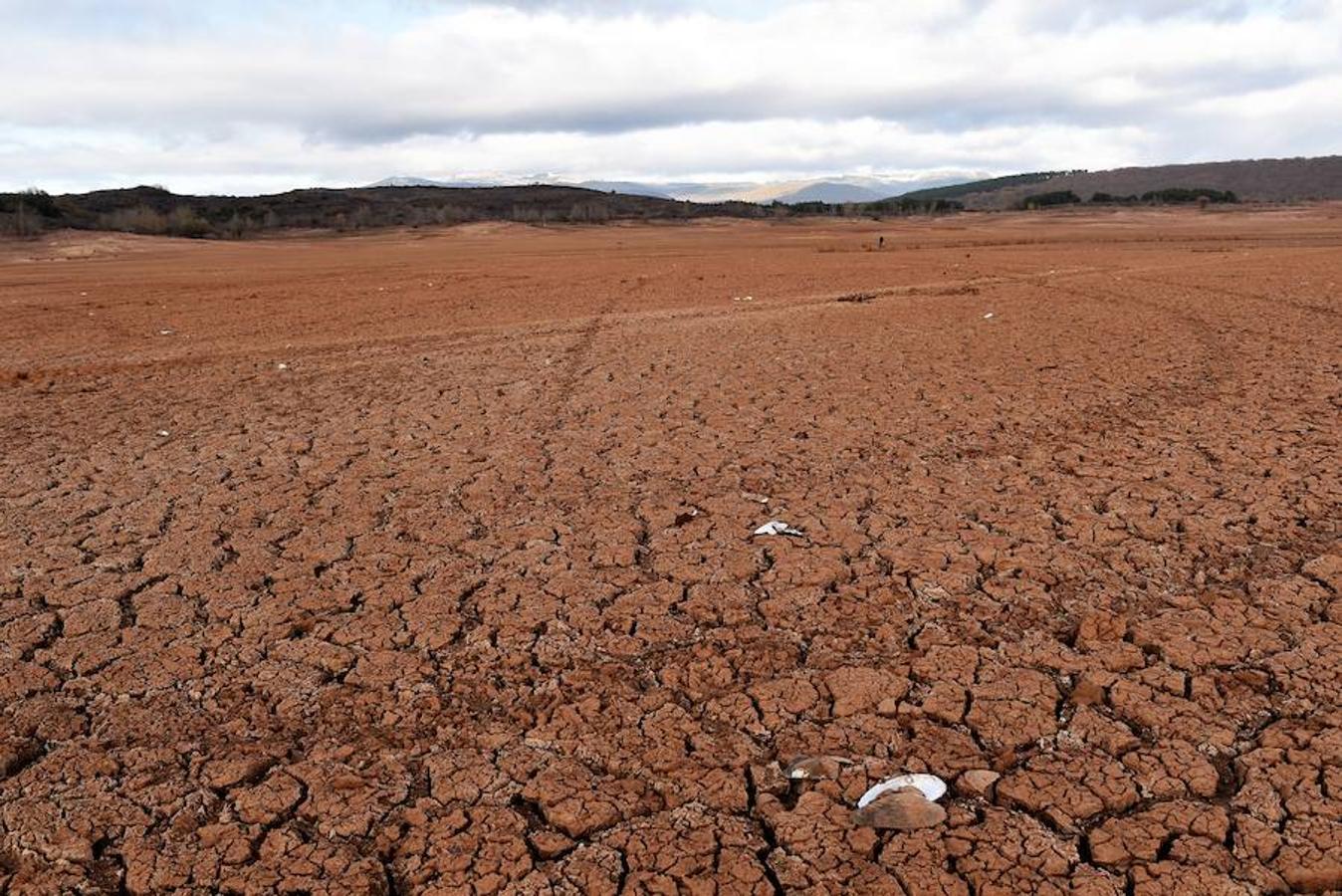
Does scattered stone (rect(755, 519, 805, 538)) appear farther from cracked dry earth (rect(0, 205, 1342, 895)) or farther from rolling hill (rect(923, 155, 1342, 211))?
rolling hill (rect(923, 155, 1342, 211))

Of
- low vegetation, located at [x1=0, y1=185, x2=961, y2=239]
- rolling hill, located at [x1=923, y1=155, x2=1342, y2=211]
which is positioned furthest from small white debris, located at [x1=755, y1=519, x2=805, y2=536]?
rolling hill, located at [x1=923, y1=155, x2=1342, y2=211]

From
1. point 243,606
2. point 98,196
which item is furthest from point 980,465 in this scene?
point 98,196

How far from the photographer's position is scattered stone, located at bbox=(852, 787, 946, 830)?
264 centimetres

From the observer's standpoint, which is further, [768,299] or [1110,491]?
[768,299]

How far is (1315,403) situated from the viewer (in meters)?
7.16

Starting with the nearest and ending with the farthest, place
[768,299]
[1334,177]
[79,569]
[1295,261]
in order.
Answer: [79,569]
[768,299]
[1295,261]
[1334,177]

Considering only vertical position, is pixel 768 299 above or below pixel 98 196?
below

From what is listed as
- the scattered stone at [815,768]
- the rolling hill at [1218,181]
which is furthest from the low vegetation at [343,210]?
the scattered stone at [815,768]

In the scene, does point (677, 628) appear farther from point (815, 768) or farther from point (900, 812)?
point (900, 812)

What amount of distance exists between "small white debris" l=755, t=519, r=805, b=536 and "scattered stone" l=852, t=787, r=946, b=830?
215 centimetres

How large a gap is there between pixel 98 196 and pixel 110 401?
81.4 metres

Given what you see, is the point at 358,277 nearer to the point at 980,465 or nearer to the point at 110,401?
the point at 110,401

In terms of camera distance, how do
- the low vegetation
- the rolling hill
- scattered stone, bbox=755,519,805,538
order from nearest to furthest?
scattered stone, bbox=755,519,805,538, the low vegetation, the rolling hill

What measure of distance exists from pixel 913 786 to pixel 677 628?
133 cm
